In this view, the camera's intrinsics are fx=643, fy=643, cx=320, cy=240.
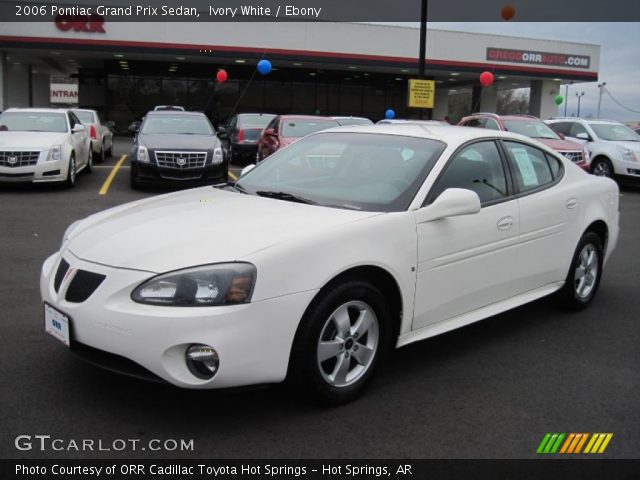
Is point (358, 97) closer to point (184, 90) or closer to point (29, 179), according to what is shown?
point (184, 90)

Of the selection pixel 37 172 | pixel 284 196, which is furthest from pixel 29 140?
pixel 284 196

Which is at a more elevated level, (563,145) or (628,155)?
(563,145)

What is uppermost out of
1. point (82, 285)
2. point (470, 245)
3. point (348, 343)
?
point (470, 245)

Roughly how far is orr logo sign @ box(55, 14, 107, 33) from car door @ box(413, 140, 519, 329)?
27.5m

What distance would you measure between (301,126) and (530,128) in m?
5.82

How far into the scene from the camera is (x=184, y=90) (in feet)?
119

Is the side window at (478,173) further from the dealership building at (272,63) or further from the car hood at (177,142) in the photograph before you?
the dealership building at (272,63)

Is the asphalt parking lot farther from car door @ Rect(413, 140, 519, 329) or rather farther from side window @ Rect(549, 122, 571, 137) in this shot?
side window @ Rect(549, 122, 571, 137)

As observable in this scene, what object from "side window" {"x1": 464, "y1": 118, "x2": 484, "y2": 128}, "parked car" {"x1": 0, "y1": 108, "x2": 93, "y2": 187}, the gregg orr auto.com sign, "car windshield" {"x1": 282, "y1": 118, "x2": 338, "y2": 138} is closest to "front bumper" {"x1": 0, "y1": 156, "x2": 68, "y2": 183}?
"parked car" {"x1": 0, "y1": 108, "x2": 93, "y2": 187}

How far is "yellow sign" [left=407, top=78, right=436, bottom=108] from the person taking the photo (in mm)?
17562

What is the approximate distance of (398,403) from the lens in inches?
142

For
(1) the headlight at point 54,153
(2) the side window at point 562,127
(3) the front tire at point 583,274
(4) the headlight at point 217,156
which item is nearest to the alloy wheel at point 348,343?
(3) the front tire at point 583,274

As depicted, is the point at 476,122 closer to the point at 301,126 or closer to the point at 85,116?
the point at 301,126

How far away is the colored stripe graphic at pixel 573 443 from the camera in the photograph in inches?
125
